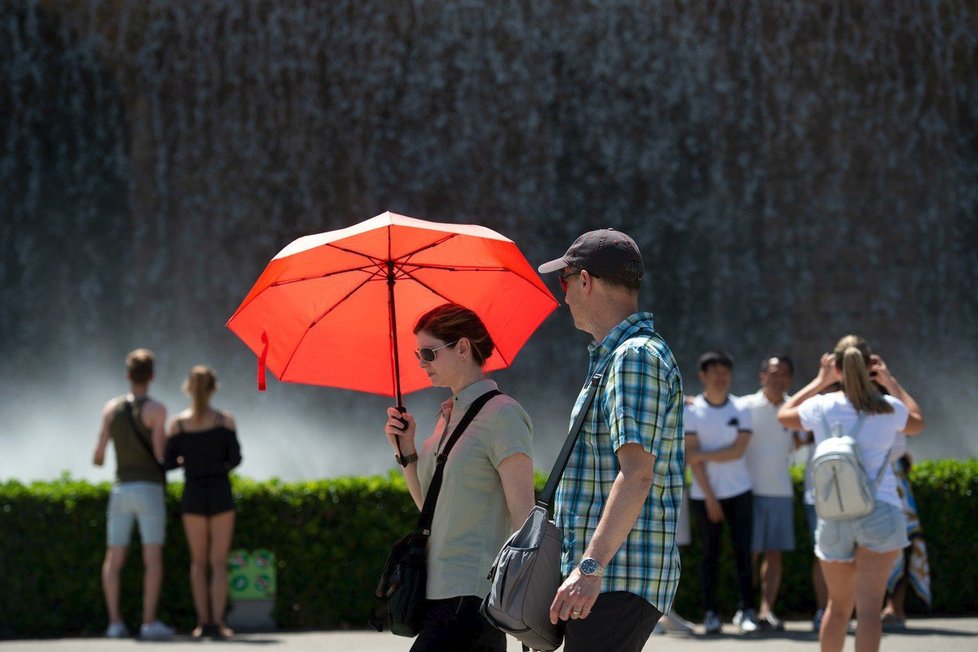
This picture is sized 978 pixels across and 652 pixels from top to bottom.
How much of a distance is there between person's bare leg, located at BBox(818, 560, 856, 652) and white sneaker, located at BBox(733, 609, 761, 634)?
2.56m

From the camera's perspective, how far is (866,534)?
478 cm

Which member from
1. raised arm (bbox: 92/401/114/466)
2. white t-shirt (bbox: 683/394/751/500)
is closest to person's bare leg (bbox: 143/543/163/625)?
raised arm (bbox: 92/401/114/466)

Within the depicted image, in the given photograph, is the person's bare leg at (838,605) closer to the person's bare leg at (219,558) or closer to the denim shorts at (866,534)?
the denim shorts at (866,534)

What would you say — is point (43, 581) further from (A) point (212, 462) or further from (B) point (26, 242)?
(B) point (26, 242)

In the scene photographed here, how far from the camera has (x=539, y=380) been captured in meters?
14.2

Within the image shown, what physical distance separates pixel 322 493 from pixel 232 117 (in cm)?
764

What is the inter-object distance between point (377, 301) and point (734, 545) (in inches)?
158

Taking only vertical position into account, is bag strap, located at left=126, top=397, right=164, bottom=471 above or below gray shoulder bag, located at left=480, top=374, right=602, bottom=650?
above

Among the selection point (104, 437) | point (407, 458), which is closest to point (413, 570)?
point (407, 458)

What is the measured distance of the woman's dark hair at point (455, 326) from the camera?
3473 mm

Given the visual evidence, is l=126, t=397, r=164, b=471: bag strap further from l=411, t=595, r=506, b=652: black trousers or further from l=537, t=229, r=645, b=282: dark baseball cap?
l=537, t=229, r=645, b=282: dark baseball cap

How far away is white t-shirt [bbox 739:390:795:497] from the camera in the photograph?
25.3 ft

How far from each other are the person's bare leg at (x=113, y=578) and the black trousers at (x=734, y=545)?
3.45 metres

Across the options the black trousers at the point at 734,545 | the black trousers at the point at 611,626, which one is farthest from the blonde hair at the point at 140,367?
the black trousers at the point at 611,626
